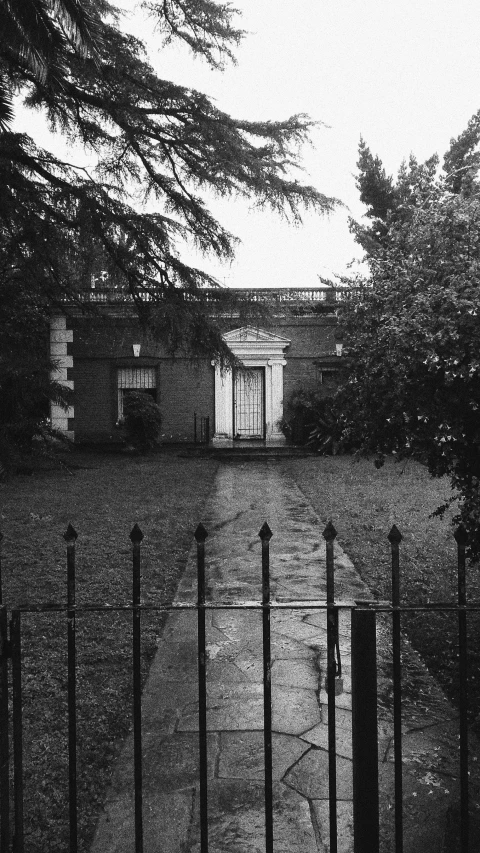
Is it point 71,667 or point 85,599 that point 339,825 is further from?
point 85,599

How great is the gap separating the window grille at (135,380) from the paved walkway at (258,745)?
1551 centimetres

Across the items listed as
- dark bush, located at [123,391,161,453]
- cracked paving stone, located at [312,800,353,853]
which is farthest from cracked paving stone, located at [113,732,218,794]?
dark bush, located at [123,391,161,453]

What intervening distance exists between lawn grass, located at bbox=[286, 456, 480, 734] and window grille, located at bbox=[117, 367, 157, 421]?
24.7 ft

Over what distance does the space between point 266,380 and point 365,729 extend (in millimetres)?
18472

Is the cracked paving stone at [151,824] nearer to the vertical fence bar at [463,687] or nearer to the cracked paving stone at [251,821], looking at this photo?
the cracked paving stone at [251,821]

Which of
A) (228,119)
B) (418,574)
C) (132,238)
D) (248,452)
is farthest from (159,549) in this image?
(248,452)

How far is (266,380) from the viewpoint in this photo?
20.3m

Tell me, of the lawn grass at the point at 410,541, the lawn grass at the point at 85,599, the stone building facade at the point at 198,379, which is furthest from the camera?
the stone building facade at the point at 198,379

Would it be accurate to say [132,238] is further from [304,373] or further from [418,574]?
[304,373]

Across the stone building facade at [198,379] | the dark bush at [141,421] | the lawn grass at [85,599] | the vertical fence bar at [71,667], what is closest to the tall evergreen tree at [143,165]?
the lawn grass at [85,599]

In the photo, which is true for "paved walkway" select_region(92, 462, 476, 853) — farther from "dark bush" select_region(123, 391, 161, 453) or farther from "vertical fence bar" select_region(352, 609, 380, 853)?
"dark bush" select_region(123, 391, 161, 453)

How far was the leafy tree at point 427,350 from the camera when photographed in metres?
3.58

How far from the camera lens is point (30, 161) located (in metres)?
6.75

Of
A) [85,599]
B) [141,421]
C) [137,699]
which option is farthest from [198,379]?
[137,699]
